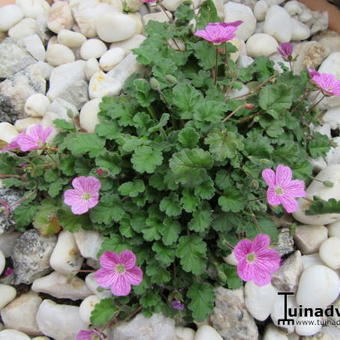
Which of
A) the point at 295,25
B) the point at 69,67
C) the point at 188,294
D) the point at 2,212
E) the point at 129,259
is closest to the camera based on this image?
the point at 129,259

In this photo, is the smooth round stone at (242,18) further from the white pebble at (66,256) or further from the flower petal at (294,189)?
the white pebble at (66,256)

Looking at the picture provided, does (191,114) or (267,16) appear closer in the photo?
(191,114)

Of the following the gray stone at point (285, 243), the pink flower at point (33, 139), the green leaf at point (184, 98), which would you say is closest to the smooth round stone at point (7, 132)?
the pink flower at point (33, 139)

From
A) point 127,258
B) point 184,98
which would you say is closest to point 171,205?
point 127,258

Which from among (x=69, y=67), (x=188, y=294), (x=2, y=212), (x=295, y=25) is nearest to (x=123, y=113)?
(x=69, y=67)

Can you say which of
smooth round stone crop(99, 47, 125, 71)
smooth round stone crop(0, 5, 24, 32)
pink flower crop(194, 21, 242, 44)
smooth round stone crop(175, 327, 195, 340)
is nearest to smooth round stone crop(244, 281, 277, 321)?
smooth round stone crop(175, 327, 195, 340)

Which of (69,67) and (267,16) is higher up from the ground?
(267,16)

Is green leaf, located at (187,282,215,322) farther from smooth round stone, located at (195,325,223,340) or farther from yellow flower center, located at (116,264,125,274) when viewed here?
yellow flower center, located at (116,264,125,274)

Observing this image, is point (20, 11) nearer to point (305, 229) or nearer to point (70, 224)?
point (70, 224)
